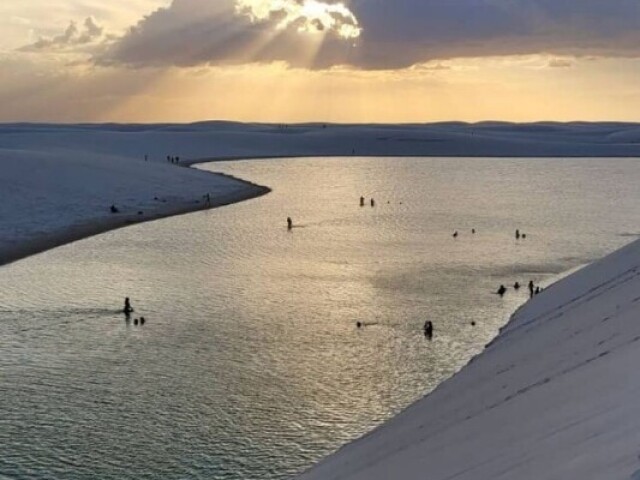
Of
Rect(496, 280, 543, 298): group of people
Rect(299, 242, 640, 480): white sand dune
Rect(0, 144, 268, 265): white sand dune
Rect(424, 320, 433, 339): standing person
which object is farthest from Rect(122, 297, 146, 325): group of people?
Rect(496, 280, 543, 298): group of people

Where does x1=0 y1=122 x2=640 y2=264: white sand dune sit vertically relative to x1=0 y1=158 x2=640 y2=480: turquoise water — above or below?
above

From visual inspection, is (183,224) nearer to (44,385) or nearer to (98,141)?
(44,385)

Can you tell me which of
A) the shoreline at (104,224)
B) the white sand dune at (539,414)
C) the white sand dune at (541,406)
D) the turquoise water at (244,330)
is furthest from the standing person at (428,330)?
the shoreline at (104,224)

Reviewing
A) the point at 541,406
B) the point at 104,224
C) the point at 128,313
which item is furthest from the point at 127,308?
the point at 104,224

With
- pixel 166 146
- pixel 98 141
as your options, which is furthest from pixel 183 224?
pixel 166 146

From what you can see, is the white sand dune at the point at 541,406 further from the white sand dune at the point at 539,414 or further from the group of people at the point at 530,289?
the group of people at the point at 530,289

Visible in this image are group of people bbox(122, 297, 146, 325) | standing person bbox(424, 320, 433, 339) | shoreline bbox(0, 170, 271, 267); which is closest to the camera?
standing person bbox(424, 320, 433, 339)

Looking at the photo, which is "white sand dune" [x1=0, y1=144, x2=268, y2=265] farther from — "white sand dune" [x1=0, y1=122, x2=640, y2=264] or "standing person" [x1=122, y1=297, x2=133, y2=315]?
"standing person" [x1=122, y1=297, x2=133, y2=315]
